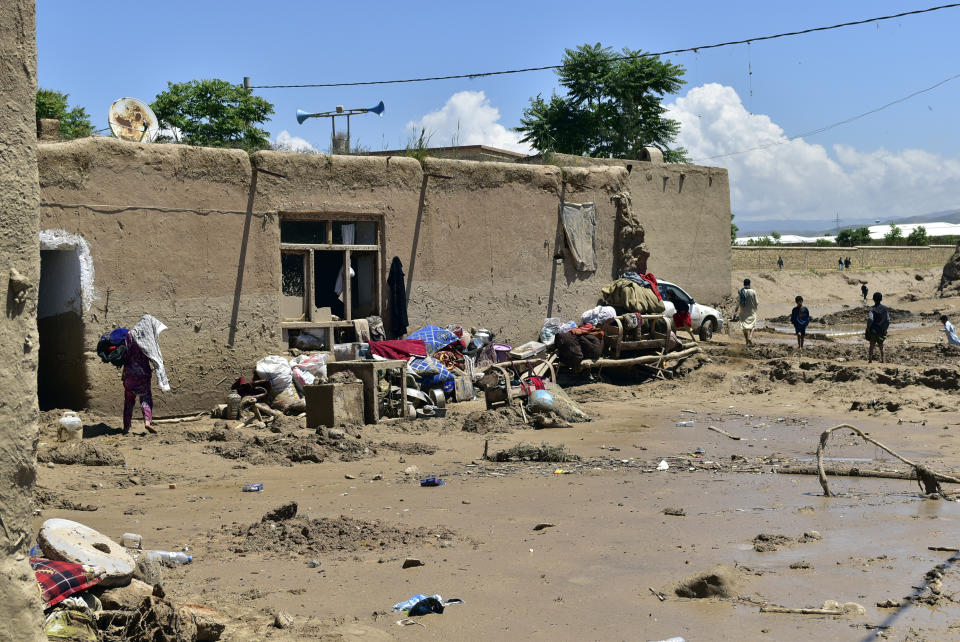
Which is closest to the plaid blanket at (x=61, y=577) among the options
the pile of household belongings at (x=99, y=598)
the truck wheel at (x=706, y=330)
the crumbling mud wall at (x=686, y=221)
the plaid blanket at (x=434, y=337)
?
the pile of household belongings at (x=99, y=598)

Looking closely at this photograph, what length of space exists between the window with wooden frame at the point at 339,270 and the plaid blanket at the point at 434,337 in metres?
0.71

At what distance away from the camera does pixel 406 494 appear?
7996 millimetres

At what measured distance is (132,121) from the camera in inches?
476

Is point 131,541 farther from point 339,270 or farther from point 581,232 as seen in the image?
point 581,232

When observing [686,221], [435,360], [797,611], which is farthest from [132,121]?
[686,221]

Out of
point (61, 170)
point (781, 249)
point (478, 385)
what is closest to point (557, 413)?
point (478, 385)

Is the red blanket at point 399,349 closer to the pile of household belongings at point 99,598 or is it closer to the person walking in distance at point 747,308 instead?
the pile of household belongings at point 99,598

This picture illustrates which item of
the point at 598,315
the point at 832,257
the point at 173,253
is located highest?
the point at 832,257

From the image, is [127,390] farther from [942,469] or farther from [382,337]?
[942,469]

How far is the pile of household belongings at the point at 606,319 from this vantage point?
46.8 ft

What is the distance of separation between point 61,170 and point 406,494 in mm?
5927

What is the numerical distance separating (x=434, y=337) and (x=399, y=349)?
84cm

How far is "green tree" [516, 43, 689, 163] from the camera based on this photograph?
129 feet

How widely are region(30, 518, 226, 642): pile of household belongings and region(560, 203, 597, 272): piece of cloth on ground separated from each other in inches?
464
